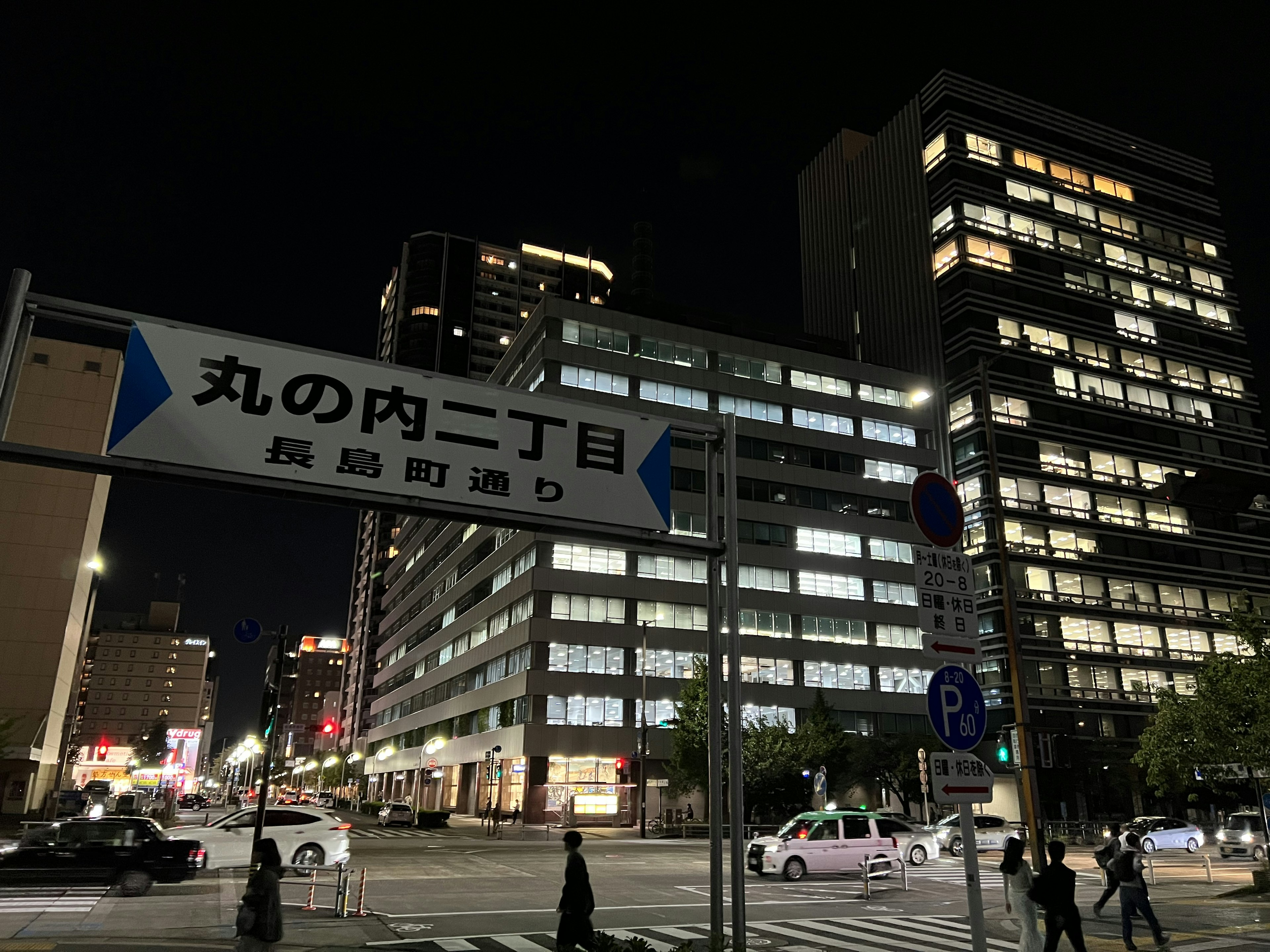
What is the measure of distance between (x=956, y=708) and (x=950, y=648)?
0.51 metres

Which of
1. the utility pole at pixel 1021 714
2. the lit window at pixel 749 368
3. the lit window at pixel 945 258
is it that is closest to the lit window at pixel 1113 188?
the lit window at pixel 945 258

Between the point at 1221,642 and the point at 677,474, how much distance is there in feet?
152

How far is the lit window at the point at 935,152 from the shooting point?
78.4 metres

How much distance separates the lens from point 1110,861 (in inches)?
648

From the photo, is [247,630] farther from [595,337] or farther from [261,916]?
[595,337]

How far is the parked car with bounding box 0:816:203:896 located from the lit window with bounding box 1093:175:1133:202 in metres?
89.3

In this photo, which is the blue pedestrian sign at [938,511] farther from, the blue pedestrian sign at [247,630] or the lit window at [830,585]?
the lit window at [830,585]

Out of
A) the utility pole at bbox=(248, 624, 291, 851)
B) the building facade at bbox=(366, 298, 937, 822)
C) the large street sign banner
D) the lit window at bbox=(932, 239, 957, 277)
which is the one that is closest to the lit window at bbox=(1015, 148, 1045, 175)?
the lit window at bbox=(932, 239, 957, 277)

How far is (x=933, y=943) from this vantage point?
14773 mm

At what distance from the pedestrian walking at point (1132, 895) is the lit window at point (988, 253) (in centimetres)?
6823

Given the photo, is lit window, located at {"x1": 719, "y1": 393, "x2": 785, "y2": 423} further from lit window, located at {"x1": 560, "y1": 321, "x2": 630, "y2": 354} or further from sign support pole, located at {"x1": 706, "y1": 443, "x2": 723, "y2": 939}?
sign support pole, located at {"x1": 706, "y1": 443, "x2": 723, "y2": 939}

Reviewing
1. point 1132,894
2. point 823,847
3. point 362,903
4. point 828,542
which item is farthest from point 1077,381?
point 362,903

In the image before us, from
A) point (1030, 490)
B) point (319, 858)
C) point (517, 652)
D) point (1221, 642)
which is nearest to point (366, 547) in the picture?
point (517, 652)

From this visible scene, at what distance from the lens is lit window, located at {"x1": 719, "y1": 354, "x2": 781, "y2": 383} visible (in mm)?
69250
